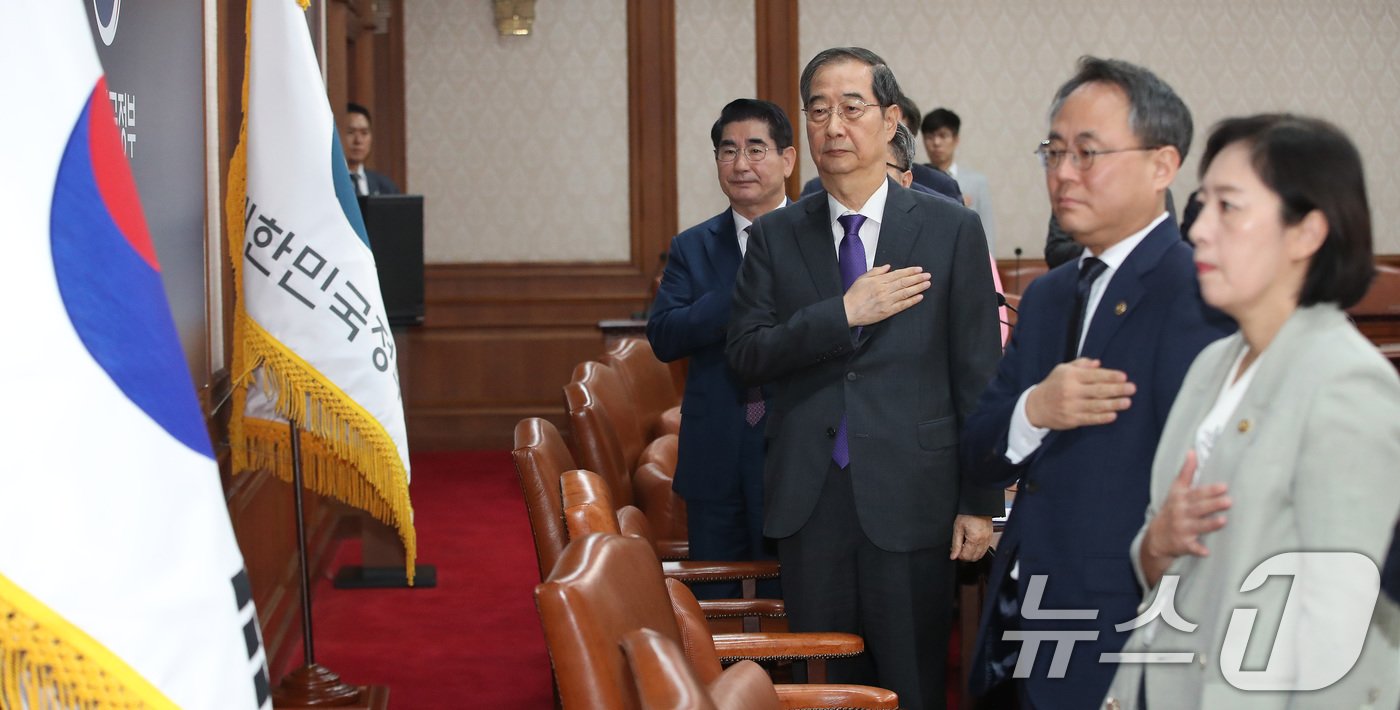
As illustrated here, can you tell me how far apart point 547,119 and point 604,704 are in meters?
7.13

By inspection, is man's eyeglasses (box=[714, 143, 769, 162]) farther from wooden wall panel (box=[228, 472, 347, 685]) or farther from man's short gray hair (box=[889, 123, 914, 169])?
wooden wall panel (box=[228, 472, 347, 685])

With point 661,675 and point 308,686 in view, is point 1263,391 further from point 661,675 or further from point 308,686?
point 308,686

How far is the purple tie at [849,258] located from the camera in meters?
2.52

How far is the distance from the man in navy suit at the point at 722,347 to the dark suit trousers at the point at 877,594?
0.58 meters

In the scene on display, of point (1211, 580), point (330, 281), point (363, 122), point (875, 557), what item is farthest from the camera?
point (363, 122)

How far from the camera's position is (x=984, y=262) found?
253cm

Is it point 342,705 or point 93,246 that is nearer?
point 93,246

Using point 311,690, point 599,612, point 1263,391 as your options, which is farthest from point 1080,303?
point 311,690

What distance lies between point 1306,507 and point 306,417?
7.34ft

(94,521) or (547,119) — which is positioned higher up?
(547,119)

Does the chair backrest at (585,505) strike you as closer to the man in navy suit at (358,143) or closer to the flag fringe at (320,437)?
the flag fringe at (320,437)

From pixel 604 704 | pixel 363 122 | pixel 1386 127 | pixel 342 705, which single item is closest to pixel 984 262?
pixel 604 704

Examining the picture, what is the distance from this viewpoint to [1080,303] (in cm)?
187

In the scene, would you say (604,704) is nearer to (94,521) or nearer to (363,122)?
(94,521)
